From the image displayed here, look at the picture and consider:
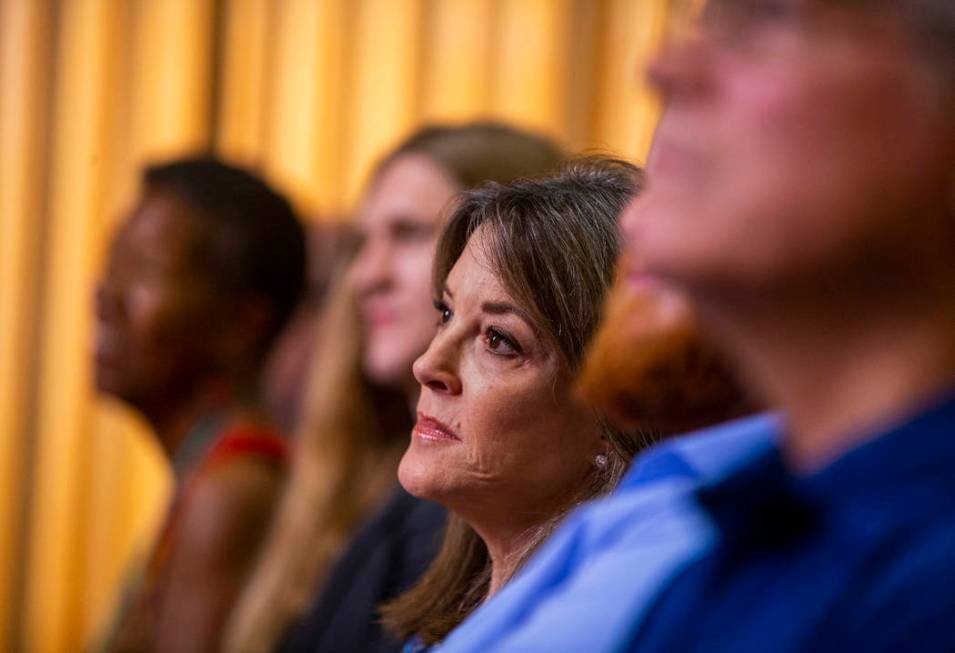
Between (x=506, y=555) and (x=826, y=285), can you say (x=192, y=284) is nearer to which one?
(x=506, y=555)

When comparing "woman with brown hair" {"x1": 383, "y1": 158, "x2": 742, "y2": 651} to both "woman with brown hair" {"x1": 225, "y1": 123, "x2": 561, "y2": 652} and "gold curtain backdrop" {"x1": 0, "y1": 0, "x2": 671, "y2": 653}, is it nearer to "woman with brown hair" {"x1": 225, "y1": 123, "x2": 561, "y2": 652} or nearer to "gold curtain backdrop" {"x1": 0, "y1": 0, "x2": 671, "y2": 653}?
"woman with brown hair" {"x1": 225, "y1": 123, "x2": 561, "y2": 652}

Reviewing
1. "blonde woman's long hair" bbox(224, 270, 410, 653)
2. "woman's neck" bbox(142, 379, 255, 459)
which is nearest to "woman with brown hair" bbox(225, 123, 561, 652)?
"blonde woman's long hair" bbox(224, 270, 410, 653)

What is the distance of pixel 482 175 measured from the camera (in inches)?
86.6

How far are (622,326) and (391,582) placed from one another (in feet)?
3.50

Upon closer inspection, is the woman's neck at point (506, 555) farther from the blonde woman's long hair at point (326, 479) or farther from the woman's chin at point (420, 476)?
the blonde woman's long hair at point (326, 479)

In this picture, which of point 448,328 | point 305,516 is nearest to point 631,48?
point 305,516

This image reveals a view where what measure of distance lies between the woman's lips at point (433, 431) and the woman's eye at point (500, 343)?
76 millimetres

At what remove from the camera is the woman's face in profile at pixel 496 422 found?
1.15 m

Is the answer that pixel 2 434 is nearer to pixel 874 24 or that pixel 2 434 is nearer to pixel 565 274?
pixel 565 274

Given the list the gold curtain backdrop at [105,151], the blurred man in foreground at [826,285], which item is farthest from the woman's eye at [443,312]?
the gold curtain backdrop at [105,151]

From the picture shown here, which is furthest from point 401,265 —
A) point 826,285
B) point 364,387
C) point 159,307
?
point 826,285

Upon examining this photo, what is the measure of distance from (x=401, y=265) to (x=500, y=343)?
1.06m

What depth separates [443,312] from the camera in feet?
4.12

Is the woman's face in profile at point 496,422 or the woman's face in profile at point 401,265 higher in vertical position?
the woman's face in profile at point 496,422
